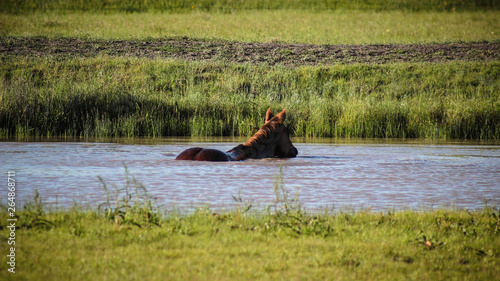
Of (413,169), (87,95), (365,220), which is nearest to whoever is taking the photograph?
(365,220)

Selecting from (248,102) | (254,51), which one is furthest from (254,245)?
(254,51)

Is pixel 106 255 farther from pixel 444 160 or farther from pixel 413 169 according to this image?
pixel 444 160

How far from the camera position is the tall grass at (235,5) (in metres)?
47.0

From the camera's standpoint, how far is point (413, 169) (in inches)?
404

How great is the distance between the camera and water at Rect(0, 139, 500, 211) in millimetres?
7477

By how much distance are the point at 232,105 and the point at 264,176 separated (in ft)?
33.3

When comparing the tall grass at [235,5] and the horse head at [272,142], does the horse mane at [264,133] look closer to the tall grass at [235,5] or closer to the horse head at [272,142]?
the horse head at [272,142]

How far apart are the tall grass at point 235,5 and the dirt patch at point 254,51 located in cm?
1713

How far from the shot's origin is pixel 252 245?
5.37m

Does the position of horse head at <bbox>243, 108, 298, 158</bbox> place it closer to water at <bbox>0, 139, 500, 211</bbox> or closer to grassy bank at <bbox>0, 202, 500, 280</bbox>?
water at <bbox>0, 139, 500, 211</bbox>

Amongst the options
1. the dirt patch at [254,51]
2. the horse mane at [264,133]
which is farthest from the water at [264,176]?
the dirt patch at [254,51]

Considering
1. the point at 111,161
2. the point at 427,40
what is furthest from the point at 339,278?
the point at 427,40

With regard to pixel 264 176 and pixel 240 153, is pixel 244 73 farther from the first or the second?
pixel 264 176

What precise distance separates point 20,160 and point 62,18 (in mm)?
33168
